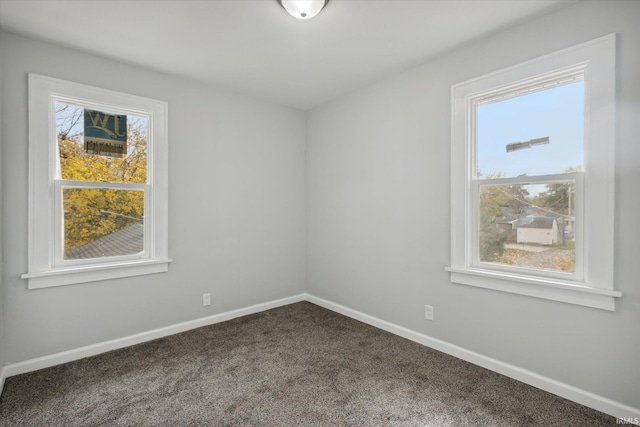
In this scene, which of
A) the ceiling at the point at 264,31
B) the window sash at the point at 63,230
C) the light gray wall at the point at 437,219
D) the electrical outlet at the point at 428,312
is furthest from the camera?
the electrical outlet at the point at 428,312

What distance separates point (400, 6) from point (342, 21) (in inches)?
15.6

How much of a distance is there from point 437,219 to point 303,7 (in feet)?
6.30

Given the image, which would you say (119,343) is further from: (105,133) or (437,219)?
(437,219)

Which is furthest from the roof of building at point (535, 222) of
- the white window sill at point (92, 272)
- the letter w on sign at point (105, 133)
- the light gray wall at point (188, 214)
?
the letter w on sign at point (105, 133)

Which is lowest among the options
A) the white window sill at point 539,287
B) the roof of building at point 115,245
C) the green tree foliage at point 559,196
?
the white window sill at point 539,287

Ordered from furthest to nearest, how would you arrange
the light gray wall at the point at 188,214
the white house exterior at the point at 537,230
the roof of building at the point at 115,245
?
the roof of building at the point at 115,245
the light gray wall at the point at 188,214
the white house exterior at the point at 537,230

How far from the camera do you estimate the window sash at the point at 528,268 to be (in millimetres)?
1989

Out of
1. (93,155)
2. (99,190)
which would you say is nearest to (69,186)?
(99,190)

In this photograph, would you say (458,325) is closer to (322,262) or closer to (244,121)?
(322,262)

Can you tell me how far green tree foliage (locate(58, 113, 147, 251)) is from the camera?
8.29 feet

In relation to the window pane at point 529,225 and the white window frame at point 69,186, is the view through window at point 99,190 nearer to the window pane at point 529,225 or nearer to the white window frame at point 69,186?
the white window frame at point 69,186

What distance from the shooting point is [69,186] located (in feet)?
8.21

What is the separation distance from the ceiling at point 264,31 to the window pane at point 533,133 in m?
0.56

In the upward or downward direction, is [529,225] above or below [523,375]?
above
